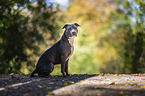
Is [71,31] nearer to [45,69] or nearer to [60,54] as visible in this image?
[60,54]

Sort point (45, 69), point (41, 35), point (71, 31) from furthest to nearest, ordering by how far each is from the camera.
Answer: point (41, 35) < point (45, 69) < point (71, 31)

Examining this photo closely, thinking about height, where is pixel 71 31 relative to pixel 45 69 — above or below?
above

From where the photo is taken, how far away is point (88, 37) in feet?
67.8

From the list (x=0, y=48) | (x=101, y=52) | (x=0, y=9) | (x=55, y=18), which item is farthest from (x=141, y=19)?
(x=101, y=52)

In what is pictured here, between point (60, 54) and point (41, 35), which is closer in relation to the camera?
point (60, 54)

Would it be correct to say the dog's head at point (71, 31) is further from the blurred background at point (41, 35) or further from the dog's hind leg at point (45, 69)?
the blurred background at point (41, 35)

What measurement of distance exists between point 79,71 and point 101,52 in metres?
7.92

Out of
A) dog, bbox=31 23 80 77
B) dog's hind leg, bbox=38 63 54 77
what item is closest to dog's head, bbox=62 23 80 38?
dog, bbox=31 23 80 77

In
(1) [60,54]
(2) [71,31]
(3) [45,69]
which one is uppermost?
(2) [71,31]

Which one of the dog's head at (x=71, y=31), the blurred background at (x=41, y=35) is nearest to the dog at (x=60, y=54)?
the dog's head at (x=71, y=31)

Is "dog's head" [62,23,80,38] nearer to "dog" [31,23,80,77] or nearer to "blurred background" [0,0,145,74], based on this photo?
"dog" [31,23,80,77]

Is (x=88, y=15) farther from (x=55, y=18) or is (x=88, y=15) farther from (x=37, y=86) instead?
(x=37, y=86)

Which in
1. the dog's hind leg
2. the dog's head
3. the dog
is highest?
the dog's head

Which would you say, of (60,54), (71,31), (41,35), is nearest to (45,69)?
(60,54)
